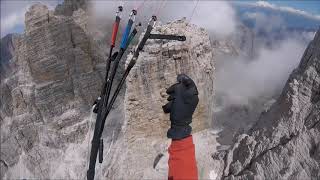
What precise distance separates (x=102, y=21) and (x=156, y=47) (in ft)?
84.1

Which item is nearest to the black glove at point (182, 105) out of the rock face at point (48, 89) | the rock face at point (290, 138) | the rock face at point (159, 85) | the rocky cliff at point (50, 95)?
the rock face at point (290, 138)

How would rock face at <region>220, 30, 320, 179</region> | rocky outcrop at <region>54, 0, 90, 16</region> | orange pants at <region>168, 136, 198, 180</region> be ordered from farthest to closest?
rocky outcrop at <region>54, 0, 90, 16</region>, rock face at <region>220, 30, 320, 179</region>, orange pants at <region>168, 136, 198, 180</region>

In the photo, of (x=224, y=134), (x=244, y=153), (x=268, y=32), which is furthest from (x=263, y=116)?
(x=268, y=32)

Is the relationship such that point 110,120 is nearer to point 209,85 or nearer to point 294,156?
point 209,85

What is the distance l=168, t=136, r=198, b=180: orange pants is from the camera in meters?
6.97

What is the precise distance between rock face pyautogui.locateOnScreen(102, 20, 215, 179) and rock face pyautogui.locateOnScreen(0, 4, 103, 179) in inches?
872

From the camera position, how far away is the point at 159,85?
922 inches

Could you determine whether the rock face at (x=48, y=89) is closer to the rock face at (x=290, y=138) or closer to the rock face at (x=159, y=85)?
the rock face at (x=159, y=85)

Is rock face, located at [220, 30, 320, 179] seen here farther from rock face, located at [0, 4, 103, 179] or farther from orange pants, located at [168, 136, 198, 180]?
rock face, located at [0, 4, 103, 179]

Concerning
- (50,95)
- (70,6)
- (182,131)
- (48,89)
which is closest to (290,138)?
(182,131)

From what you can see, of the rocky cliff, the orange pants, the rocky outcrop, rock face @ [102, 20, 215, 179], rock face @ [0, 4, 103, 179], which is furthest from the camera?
the rocky outcrop

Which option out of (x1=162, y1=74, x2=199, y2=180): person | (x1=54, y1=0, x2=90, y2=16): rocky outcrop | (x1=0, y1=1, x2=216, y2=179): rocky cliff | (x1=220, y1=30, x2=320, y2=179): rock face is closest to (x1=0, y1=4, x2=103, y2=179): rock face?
(x1=0, y1=1, x2=216, y2=179): rocky cliff

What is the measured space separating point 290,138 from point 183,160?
3.59 meters

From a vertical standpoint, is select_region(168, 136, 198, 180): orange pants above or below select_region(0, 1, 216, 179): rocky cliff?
above
